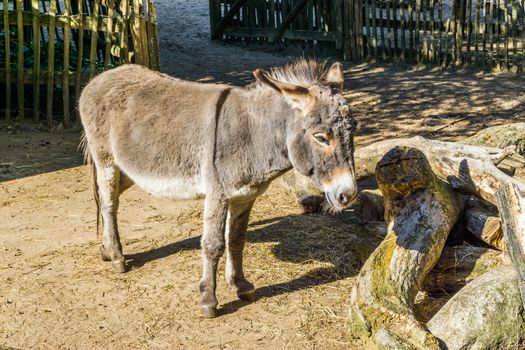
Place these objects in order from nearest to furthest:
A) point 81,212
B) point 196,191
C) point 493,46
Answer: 1. point 196,191
2. point 81,212
3. point 493,46

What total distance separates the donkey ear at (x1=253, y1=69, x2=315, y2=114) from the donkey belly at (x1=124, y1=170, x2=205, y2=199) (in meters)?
0.95

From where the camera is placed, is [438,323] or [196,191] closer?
[438,323]

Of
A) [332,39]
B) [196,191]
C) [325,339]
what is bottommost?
[325,339]

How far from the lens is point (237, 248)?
18.9 feet

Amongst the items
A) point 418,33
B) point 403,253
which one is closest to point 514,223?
point 403,253

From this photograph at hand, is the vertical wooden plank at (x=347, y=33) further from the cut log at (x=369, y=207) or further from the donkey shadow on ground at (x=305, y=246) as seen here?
the cut log at (x=369, y=207)

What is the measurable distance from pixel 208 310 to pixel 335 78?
5.96 feet

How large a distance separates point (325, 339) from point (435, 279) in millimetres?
1086

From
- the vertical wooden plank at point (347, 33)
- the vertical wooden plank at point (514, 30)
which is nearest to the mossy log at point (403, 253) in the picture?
the vertical wooden plank at point (514, 30)

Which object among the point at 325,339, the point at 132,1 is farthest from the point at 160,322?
the point at 132,1

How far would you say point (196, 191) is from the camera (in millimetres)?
5480

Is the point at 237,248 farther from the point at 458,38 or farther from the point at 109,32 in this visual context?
the point at 458,38

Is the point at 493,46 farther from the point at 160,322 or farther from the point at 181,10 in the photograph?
the point at 160,322

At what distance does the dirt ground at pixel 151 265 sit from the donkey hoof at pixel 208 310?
47 millimetres
